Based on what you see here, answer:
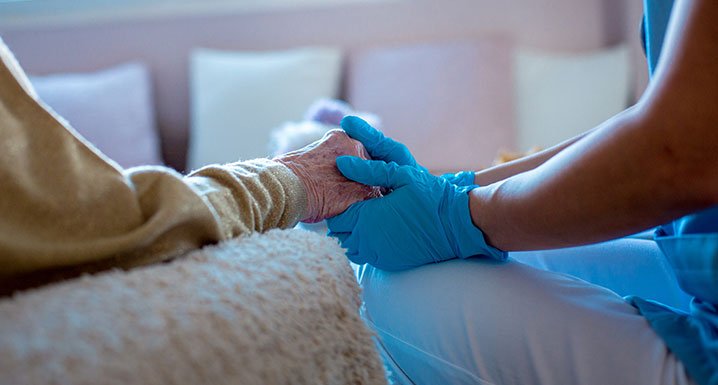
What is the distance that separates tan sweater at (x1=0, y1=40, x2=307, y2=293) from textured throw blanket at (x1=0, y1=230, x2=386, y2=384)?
1.3 inches

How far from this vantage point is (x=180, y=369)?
0.46 m

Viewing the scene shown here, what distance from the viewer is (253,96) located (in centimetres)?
242

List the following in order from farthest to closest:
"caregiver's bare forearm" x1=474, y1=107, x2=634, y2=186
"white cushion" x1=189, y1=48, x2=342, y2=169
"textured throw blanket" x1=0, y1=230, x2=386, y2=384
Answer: "white cushion" x1=189, y1=48, x2=342, y2=169, "caregiver's bare forearm" x1=474, y1=107, x2=634, y2=186, "textured throw blanket" x1=0, y1=230, x2=386, y2=384

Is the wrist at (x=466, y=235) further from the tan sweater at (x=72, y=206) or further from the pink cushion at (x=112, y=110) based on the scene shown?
the pink cushion at (x=112, y=110)

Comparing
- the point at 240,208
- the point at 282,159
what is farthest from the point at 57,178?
the point at 282,159

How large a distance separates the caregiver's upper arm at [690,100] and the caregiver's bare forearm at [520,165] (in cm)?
34

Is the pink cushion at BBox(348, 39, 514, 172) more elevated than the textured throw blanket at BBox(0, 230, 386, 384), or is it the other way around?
the textured throw blanket at BBox(0, 230, 386, 384)

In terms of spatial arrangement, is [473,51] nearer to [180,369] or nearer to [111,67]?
[111,67]

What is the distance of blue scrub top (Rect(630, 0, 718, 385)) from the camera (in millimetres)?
599

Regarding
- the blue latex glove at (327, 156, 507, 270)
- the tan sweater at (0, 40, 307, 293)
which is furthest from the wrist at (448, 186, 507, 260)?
the tan sweater at (0, 40, 307, 293)

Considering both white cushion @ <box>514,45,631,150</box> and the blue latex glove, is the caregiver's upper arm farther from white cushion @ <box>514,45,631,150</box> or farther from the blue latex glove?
white cushion @ <box>514,45,631,150</box>

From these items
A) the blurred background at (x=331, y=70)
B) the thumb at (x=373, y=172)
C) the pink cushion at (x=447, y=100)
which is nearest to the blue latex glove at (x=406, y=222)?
the thumb at (x=373, y=172)

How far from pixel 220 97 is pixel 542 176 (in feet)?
6.40

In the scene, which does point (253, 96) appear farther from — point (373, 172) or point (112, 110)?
point (373, 172)
